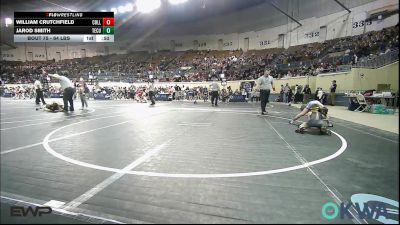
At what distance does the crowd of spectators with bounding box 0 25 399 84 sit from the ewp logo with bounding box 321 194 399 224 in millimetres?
10967

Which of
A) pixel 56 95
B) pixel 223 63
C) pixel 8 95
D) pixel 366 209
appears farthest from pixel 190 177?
pixel 8 95

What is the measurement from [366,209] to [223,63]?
3369 cm

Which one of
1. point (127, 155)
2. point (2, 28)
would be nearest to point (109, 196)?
point (127, 155)

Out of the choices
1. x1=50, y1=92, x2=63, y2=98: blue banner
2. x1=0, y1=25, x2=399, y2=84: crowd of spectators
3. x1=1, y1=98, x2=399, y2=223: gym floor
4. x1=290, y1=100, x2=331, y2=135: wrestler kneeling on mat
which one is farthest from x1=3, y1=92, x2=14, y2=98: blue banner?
x1=290, y1=100, x2=331, y2=135: wrestler kneeling on mat

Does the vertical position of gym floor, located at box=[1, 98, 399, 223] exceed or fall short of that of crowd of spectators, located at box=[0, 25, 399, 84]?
it falls short

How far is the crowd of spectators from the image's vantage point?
69.2ft

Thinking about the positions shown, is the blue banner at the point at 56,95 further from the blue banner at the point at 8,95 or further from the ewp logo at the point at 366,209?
the ewp logo at the point at 366,209

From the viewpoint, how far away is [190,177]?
3.13 meters

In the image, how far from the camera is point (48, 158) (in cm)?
394

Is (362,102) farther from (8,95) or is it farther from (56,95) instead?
(8,95)

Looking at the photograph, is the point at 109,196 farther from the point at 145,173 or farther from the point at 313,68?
the point at 313,68
